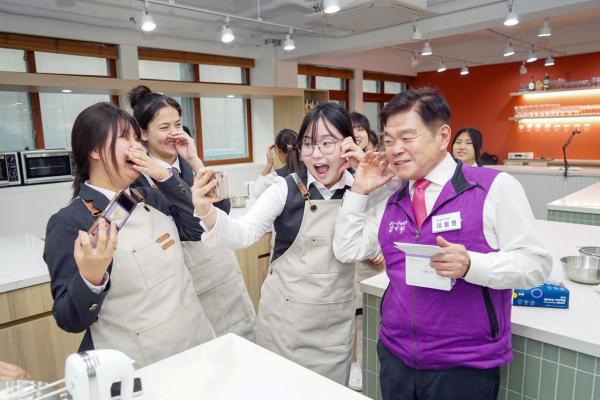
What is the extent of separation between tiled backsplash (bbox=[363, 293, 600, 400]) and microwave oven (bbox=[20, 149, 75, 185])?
4.34m

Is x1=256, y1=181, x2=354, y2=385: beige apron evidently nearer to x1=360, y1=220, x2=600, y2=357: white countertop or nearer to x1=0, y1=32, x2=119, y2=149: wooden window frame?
x1=360, y1=220, x2=600, y2=357: white countertop

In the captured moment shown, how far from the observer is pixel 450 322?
4.29ft

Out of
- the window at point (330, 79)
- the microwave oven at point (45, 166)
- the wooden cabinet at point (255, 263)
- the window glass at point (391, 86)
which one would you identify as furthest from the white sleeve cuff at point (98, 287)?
the window glass at point (391, 86)

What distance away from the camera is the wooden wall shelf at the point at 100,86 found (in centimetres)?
387

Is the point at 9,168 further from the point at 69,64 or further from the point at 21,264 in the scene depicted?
the point at 21,264

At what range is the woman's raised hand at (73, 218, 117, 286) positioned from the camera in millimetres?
1126

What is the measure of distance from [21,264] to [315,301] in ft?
5.87

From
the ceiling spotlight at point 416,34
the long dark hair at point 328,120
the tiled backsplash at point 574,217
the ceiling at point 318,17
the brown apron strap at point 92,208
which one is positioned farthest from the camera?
the ceiling spotlight at point 416,34

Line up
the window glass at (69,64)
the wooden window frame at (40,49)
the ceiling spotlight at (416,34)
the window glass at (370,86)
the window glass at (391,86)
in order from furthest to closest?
the window glass at (391,86)
the window glass at (370,86)
the ceiling spotlight at (416,34)
the window glass at (69,64)
the wooden window frame at (40,49)

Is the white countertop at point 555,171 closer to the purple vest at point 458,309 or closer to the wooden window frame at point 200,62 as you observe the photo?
the wooden window frame at point 200,62

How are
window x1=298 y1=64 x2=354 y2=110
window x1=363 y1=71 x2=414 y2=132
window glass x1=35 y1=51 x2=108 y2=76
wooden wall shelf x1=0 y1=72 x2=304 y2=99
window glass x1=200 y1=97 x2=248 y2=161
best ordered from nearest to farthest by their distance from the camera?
wooden wall shelf x1=0 y1=72 x2=304 y2=99, window glass x1=35 y1=51 x2=108 y2=76, window glass x1=200 y1=97 x2=248 y2=161, window x1=298 y1=64 x2=354 y2=110, window x1=363 y1=71 x2=414 y2=132

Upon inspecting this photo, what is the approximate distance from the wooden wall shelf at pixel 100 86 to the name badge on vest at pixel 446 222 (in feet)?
13.1

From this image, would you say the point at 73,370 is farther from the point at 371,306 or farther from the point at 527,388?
the point at 527,388

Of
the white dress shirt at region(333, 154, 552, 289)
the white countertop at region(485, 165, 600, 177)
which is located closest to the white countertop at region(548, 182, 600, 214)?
the white countertop at region(485, 165, 600, 177)
